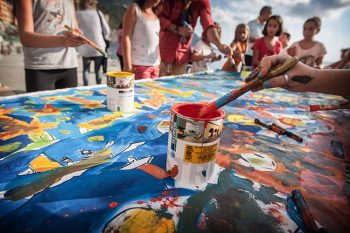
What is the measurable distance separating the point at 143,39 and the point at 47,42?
2.30ft

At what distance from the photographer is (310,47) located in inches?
111

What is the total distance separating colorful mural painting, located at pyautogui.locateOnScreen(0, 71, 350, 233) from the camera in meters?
0.44

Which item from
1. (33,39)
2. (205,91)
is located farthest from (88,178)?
(205,91)

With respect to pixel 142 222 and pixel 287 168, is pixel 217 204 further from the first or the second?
pixel 287 168

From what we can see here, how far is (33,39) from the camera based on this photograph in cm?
108

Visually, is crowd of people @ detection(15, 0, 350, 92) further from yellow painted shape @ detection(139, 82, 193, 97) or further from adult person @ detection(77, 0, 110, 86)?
yellow painted shape @ detection(139, 82, 193, 97)

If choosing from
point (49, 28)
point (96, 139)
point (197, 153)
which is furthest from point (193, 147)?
point (49, 28)

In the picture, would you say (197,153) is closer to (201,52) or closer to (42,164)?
→ (42,164)

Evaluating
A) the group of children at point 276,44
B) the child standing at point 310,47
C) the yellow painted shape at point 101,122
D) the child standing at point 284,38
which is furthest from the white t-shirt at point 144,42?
the child standing at point 284,38

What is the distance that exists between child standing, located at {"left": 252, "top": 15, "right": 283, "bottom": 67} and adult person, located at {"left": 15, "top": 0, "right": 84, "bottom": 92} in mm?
1984

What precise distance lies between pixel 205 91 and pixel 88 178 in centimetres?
109

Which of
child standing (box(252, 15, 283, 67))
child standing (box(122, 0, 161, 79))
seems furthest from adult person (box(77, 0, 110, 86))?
child standing (box(252, 15, 283, 67))

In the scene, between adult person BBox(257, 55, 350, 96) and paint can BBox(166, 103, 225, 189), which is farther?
adult person BBox(257, 55, 350, 96)

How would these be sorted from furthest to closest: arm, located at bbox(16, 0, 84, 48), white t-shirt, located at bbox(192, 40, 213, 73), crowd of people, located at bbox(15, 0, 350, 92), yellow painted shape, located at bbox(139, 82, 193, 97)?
white t-shirt, located at bbox(192, 40, 213, 73) < yellow painted shape, located at bbox(139, 82, 193, 97) < crowd of people, located at bbox(15, 0, 350, 92) < arm, located at bbox(16, 0, 84, 48)
